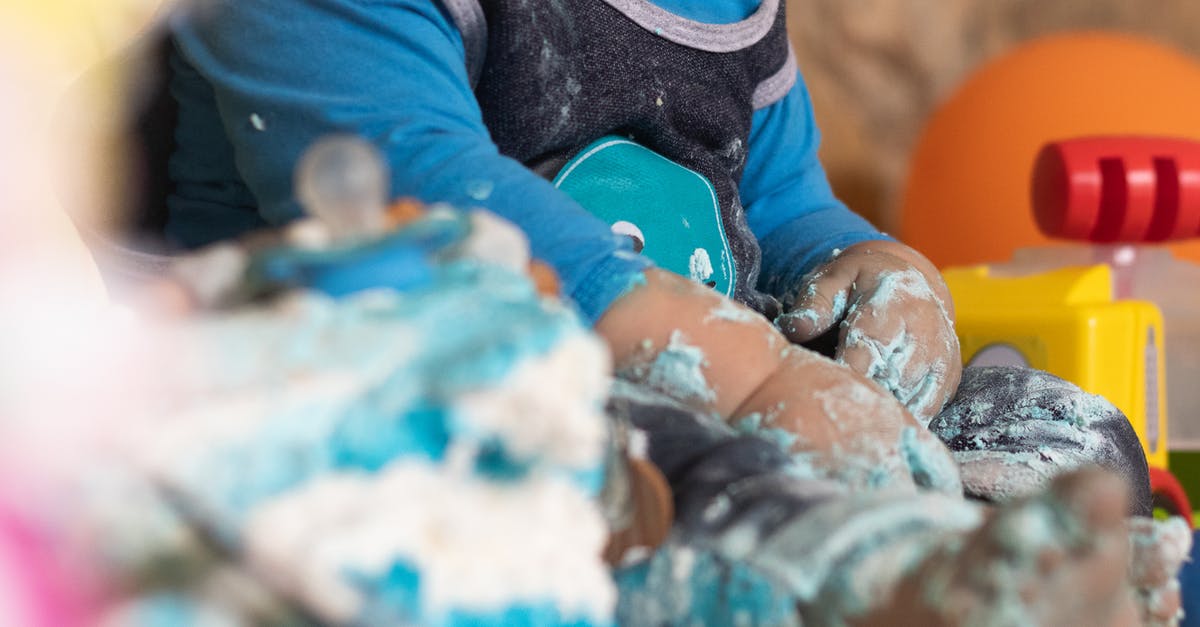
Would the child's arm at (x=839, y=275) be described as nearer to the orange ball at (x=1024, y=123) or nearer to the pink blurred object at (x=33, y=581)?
the pink blurred object at (x=33, y=581)

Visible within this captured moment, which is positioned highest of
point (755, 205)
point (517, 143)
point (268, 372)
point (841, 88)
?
point (268, 372)

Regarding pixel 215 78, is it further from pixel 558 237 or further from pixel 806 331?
pixel 806 331

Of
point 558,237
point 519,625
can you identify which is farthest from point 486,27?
point 519,625

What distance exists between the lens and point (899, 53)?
1.98 metres

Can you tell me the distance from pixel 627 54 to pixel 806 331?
198 mm

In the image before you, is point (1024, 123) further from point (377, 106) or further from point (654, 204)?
point (377, 106)

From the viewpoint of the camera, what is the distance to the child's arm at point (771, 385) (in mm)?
391

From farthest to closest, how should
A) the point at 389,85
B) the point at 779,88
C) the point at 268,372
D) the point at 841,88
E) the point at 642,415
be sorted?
the point at 841,88 → the point at 779,88 → the point at 389,85 → the point at 642,415 → the point at 268,372

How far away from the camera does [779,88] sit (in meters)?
0.81

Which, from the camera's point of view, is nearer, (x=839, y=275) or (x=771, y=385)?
(x=771, y=385)

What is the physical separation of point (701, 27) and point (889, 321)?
0.78 ft

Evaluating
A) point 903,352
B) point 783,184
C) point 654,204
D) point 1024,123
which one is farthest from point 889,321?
point 1024,123

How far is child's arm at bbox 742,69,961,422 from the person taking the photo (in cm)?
58

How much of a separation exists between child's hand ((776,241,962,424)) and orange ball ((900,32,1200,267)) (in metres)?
0.90
